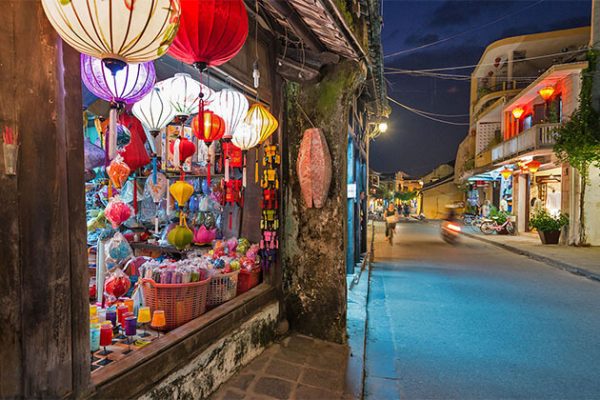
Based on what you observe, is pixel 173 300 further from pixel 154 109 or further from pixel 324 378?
pixel 154 109

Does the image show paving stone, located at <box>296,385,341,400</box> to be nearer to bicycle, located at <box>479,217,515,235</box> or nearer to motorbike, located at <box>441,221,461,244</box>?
motorbike, located at <box>441,221,461,244</box>

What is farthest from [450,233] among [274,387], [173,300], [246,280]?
[173,300]

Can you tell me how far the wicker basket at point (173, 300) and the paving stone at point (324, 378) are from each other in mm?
1484

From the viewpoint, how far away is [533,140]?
59.9ft

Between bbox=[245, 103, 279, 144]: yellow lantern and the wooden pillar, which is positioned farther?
bbox=[245, 103, 279, 144]: yellow lantern

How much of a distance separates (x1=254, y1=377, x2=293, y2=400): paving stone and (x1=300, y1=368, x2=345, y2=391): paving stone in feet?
0.75

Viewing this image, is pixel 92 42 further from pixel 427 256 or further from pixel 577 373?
pixel 427 256

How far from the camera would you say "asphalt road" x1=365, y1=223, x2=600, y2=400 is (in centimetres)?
393

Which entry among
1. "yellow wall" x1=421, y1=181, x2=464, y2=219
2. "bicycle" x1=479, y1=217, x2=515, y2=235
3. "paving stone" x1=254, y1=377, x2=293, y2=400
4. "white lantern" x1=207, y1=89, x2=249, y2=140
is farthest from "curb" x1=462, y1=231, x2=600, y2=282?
"yellow wall" x1=421, y1=181, x2=464, y2=219

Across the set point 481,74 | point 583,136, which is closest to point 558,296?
point 583,136

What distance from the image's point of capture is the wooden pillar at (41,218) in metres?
1.77

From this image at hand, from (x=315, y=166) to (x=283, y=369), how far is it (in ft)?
8.63

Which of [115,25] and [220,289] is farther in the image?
[220,289]

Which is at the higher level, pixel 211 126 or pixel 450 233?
pixel 211 126
